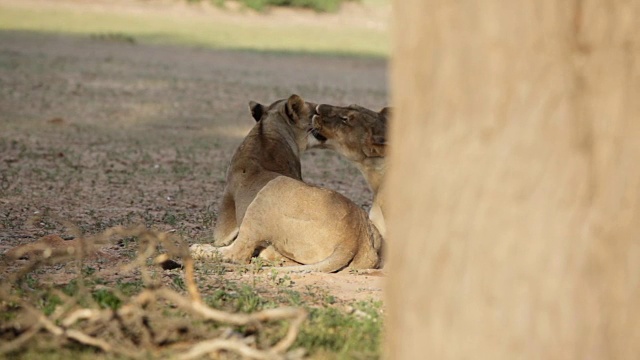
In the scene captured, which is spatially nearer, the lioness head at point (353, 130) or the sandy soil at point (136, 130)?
the lioness head at point (353, 130)

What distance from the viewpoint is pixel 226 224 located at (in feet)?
24.7

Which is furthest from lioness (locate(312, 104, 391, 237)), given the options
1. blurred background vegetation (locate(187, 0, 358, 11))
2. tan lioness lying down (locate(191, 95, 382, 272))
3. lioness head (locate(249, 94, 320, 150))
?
blurred background vegetation (locate(187, 0, 358, 11))

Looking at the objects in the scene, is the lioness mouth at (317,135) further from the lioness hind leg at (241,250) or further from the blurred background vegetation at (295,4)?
the blurred background vegetation at (295,4)

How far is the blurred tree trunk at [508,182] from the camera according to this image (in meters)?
3.65

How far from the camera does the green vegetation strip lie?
27156 mm

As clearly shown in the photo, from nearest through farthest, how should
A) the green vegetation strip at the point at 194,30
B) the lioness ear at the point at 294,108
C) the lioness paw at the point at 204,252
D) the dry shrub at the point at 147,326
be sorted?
the dry shrub at the point at 147,326, the lioness paw at the point at 204,252, the lioness ear at the point at 294,108, the green vegetation strip at the point at 194,30

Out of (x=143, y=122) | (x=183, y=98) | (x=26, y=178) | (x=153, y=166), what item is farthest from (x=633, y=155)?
(x=183, y=98)

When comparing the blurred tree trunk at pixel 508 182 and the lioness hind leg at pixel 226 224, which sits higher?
the blurred tree trunk at pixel 508 182

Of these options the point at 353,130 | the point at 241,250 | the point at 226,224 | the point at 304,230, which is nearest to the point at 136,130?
the point at 353,130

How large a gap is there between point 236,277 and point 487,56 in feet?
9.94

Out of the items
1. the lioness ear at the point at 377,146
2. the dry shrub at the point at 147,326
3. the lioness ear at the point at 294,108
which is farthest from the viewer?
the lioness ear at the point at 294,108

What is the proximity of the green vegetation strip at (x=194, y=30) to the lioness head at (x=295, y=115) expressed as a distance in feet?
57.3

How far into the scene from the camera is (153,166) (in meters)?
11.0

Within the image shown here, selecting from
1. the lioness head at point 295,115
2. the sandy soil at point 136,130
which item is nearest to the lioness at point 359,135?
the lioness head at point 295,115
